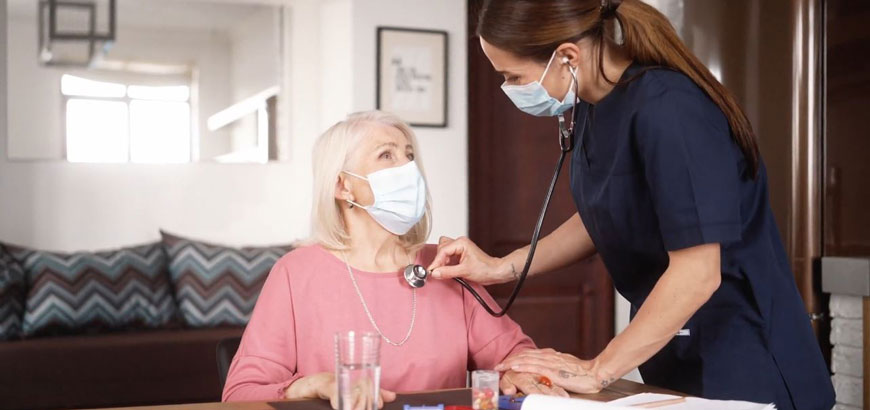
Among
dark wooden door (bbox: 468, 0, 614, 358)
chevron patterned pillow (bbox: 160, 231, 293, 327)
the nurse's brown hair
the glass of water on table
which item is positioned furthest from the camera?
dark wooden door (bbox: 468, 0, 614, 358)

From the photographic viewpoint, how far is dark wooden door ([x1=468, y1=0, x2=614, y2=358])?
176 inches

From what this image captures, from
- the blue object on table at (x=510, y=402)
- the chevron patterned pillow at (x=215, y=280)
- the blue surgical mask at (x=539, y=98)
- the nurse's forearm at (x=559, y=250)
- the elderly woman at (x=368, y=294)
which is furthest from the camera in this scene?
the chevron patterned pillow at (x=215, y=280)

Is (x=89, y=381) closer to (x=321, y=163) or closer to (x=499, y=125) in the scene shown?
(x=321, y=163)

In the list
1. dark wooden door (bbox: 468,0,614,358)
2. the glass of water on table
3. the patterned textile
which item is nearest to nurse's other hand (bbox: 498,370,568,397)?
the glass of water on table

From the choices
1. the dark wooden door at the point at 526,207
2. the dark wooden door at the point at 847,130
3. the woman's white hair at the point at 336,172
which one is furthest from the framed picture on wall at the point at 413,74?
the woman's white hair at the point at 336,172

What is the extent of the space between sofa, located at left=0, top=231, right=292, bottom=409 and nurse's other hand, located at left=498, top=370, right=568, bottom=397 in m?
2.20

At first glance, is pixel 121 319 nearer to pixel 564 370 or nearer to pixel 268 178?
pixel 268 178

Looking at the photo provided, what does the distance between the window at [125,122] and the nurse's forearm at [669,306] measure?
314 cm

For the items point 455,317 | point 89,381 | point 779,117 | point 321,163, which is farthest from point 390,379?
point 89,381

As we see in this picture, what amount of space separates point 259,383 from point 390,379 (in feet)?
0.88

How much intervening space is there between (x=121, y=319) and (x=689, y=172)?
2.81m

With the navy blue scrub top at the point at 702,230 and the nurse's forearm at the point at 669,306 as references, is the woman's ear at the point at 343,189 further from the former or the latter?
the nurse's forearm at the point at 669,306

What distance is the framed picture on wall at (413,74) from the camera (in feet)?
13.4

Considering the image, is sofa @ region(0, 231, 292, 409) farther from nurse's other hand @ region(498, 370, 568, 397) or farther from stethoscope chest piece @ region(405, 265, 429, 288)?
nurse's other hand @ region(498, 370, 568, 397)
